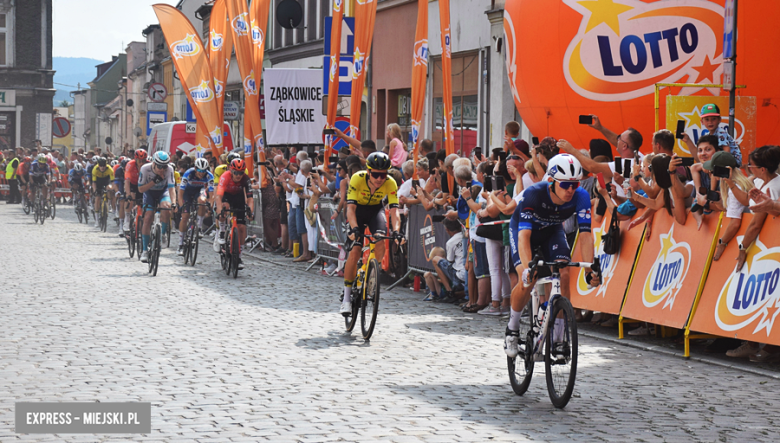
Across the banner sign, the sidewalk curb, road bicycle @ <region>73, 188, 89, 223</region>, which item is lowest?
the sidewalk curb

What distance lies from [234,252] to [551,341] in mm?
9997

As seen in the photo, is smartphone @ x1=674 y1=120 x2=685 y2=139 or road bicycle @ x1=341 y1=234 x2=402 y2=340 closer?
road bicycle @ x1=341 y1=234 x2=402 y2=340

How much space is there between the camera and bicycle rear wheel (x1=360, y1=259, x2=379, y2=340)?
1041 centimetres

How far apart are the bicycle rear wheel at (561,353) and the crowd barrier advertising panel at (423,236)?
22.4 ft

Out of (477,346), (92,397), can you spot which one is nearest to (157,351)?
(92,397)

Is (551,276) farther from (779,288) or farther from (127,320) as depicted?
(127,320)

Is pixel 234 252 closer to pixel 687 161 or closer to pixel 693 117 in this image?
pixel 693 117

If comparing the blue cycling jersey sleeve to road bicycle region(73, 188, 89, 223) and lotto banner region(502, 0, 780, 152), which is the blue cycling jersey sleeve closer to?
lotto banner region(502, 0, 780, 152)

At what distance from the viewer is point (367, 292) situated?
10617 mm

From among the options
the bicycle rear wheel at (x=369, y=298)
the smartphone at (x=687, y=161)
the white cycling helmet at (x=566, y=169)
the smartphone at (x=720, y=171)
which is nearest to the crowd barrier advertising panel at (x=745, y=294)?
the smartphone at (x=720, y=171)

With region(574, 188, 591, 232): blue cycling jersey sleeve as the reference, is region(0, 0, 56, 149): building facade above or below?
above

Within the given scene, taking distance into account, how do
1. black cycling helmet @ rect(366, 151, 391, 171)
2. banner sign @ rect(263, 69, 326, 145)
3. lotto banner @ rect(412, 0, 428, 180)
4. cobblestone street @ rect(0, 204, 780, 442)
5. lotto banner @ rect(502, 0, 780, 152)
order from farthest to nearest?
banner sign @ rect(263, 69, 326, 145) → lotto banner @ rect(412, 0, 428, 180) → lotto banner @ rect(502, 0, 780, 152) → black cycling helmet @ rect(366, 151, 391, 171) → cobblestone street @ rect(0, 204, 780, 442)

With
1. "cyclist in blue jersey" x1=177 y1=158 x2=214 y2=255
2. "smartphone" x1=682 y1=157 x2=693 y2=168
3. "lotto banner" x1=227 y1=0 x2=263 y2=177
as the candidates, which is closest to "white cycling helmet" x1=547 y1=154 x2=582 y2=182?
"smartphone" x1=682 y1=157 x2=693 y2=168

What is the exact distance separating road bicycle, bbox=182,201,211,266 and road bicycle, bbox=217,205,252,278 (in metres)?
1.27
